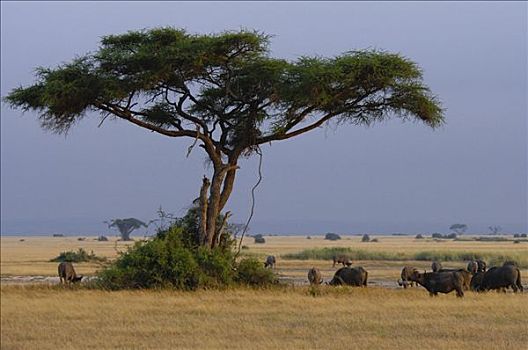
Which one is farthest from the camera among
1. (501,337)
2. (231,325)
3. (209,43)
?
(209,43)

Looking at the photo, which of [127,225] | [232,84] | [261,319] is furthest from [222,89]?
[127,225]

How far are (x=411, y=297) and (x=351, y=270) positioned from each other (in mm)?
5221

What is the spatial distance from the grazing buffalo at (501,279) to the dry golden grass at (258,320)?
172 cm

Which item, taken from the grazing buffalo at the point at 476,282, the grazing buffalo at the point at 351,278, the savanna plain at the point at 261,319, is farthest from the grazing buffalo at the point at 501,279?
the grazing buffalo at the point at 351,278

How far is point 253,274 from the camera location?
90.9ft

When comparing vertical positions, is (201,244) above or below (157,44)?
below

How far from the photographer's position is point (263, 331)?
55.5ft

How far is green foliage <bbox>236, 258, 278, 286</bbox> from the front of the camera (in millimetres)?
27516

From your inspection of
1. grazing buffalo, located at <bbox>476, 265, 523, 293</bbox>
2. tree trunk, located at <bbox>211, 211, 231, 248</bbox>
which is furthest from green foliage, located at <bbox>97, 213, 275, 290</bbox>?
grazing buffalo, located at <bbox>476, 265, 523, 293</bbox>

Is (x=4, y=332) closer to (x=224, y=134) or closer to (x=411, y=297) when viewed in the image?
(x=411, y=297)

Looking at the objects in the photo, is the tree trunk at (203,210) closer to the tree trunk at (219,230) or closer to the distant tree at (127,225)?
the tree trunk at (219,230)

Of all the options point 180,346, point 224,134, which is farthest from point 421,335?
point 224,134

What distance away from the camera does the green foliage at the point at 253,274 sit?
27.5 metres

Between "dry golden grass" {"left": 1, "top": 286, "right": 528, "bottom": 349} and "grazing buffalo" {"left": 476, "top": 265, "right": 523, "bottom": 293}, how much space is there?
172 cm
